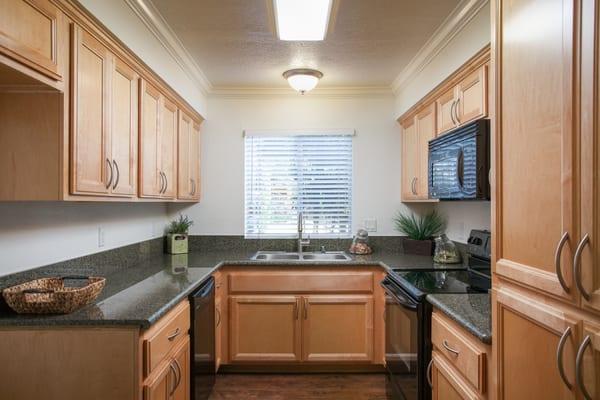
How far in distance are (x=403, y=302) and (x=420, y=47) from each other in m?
1.73

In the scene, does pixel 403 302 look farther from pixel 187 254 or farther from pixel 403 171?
pixel 187 254

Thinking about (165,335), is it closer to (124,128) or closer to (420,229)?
(124,128)

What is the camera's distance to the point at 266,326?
295cm

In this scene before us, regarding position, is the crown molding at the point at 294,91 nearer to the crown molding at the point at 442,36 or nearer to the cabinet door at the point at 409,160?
the crown molding at the point at 442,36

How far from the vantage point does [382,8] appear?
2.11m

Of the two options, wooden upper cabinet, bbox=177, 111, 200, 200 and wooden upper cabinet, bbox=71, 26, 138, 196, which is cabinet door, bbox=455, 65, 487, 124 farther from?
wooden upper cabinet, bbox=177, 111, 200, 200

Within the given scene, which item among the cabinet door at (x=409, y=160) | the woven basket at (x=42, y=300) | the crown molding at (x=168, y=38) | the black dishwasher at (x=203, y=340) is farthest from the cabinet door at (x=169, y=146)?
the cabinet door at (x=409, y=160)

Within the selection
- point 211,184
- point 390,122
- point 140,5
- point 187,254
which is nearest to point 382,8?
point 140,5

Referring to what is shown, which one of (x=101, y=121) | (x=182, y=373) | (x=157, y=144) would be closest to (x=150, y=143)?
(x=157, y=144)

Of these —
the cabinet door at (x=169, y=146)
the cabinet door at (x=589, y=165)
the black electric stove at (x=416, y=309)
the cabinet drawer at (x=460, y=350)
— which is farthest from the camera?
the cabinet door at (x=169, y=146)

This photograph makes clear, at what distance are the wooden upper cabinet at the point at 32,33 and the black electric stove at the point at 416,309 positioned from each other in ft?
6.30

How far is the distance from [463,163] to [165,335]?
1.70 m

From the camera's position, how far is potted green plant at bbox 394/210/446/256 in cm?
332

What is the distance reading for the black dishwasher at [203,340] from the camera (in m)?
2.15
